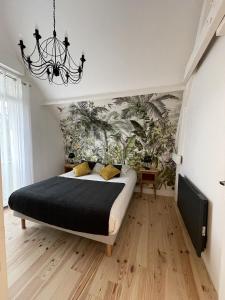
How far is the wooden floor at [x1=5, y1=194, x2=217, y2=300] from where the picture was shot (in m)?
1.48

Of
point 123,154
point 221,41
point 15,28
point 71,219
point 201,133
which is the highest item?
point 15,28

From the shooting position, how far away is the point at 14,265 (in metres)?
1.77

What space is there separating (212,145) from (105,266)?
180 centimetres

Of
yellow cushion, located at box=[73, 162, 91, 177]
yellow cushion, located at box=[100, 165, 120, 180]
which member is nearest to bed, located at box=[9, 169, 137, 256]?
yellow cushion, located at box=[100, 165, 120, 180]

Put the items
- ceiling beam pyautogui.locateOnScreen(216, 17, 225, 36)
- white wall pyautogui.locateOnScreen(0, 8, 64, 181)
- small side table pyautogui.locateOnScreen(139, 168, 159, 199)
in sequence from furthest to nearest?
small side table pyautogui.locateOnScreen(139, 168, 159, 199) < white wall pyautogui.locateOnScreen(0, 8, 64, 181) < ceiling beam pyautogui.locateOnScreen(216, 17, 225, 36)

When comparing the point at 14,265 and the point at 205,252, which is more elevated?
the point at 205,252

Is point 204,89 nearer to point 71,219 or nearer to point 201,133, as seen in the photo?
point 201,133

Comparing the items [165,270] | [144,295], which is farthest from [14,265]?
[165,270]

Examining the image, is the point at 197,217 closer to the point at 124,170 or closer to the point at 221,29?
Answer: the point at 221,29

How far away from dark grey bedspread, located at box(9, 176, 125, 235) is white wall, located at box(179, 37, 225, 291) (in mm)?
1124

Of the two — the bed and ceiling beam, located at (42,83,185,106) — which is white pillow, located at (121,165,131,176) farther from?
ceiling beam, located at (42,83,185,106)

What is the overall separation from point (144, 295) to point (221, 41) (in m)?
2.63

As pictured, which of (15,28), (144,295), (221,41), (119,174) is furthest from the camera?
(119,174)

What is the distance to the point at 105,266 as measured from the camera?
5.83ft
